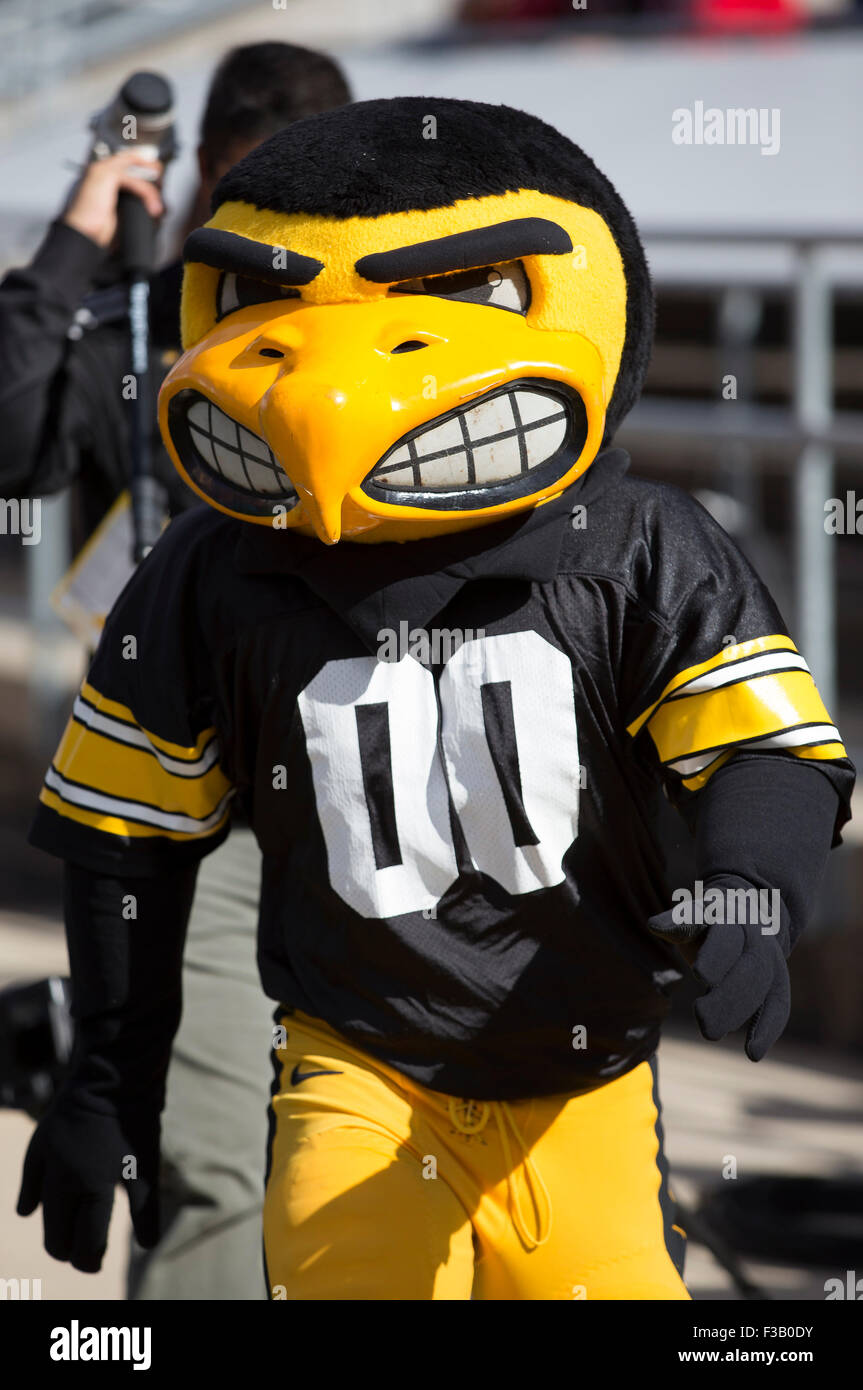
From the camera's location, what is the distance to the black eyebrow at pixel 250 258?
1926mm

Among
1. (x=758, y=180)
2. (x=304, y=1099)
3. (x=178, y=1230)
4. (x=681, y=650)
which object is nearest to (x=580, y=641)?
(x=681, y=650)

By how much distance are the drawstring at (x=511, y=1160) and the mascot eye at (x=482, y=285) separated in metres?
0.88

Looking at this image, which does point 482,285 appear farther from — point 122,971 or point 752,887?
point 122,971

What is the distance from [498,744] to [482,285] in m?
0.49

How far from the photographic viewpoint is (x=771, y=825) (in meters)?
1.90

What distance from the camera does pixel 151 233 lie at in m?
3.00

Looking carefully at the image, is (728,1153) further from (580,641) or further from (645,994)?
(580,641)

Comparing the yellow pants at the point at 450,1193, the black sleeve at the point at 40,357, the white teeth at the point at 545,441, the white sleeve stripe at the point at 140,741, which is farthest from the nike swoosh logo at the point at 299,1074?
the black sleeve at the point at 40,357

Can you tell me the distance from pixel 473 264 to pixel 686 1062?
2.85 meters

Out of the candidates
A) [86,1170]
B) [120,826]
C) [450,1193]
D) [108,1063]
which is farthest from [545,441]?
[86,1170]

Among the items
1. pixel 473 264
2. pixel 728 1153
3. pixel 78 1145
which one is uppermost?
pixel 473 264

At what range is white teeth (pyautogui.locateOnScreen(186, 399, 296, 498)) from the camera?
196 centimetres

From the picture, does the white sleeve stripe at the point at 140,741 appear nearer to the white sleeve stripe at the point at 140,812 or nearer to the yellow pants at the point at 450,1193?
the white sleeve stripe at the point at 140,812

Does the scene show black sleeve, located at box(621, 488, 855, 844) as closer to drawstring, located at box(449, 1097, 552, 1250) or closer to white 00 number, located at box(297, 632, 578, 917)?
white 00 number, located at box(297, 632, 578, 917)
